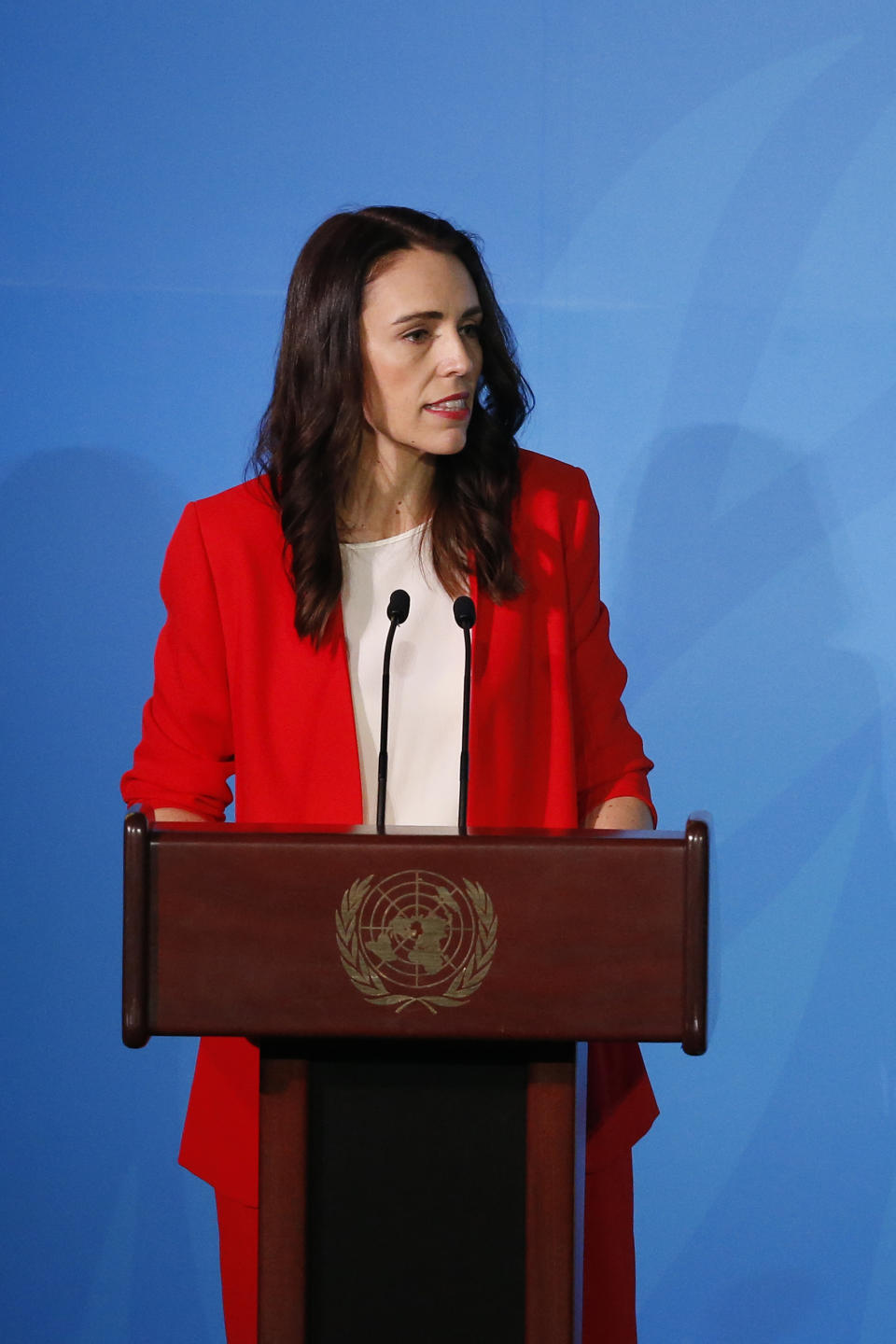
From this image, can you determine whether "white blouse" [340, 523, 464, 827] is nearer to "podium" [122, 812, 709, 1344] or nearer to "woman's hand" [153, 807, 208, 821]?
"woman's hand" [153, 807, 208, 821]

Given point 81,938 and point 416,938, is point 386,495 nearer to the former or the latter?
point 416,938

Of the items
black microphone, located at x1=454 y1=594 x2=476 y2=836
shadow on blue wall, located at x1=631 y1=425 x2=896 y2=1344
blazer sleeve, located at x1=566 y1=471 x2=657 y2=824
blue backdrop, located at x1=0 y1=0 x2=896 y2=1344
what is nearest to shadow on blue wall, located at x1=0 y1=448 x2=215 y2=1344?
blue backdrop, located at x1=0 y1=0 x2=896 y2=1344

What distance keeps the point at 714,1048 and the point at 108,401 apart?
142 centimetres

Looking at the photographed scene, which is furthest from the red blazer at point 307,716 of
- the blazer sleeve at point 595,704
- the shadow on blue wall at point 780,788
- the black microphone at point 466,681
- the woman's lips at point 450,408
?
the shadow on blue wall at point 780,788

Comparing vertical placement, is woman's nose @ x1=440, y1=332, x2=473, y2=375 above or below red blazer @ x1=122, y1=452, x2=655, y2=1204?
above

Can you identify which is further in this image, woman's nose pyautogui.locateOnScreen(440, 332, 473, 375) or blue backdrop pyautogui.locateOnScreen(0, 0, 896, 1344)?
blue backdrop pyautogui.locateOnScreen(0, 0, 896, 1344)

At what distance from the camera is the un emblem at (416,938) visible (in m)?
1.16

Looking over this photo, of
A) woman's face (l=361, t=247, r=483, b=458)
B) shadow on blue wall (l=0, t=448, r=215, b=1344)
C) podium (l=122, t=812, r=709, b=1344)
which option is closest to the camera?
podium (l=122, t=812, r=709, b=1344)

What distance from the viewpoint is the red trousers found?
1572mm

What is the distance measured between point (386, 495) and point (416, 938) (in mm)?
732

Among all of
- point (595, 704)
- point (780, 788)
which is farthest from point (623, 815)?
point (780, 788)

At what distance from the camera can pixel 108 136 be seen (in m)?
2.56

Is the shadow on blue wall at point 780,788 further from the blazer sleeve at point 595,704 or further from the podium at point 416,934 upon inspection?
the podium at point 416,934

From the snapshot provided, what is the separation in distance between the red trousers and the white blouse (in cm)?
40
